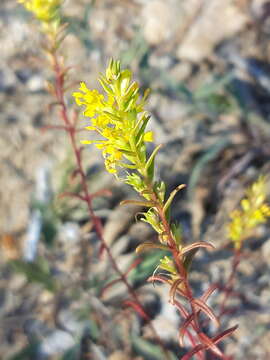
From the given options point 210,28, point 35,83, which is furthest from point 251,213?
point 210,28

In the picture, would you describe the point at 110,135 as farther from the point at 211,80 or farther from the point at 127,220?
the point at 211,80

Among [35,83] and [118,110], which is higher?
[35,83]

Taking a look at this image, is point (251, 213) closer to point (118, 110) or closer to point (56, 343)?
point (118, 110)

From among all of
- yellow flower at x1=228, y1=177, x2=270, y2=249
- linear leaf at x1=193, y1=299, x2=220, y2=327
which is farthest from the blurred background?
linear leaf at x1=193, y1=299, x2=220, y2=327

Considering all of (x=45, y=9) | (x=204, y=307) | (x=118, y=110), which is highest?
(x=45, y=9)

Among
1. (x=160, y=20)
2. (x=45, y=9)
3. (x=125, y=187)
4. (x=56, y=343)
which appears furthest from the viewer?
(x=160, y=20)

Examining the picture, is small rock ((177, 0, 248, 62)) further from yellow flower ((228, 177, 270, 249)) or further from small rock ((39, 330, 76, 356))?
small rock ((39, 330, 76, 356))

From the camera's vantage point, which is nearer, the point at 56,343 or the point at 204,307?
the point at 204,307

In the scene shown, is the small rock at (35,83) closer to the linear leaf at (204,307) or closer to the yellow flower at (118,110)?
the yellow flower at (118,110)

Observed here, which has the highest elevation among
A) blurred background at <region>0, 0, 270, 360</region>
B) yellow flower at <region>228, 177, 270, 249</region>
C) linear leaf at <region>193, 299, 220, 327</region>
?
blurred background at <region>0, 0, 270, 360</region>
